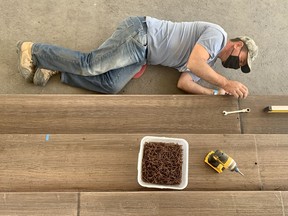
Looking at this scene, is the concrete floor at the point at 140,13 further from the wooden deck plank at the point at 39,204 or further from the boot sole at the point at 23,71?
the wooden deck plank at the point at 39,204

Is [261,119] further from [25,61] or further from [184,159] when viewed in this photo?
[25,61]

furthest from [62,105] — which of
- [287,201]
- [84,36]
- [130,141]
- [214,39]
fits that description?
[287,201]

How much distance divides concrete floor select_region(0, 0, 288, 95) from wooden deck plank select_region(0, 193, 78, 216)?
32.7 inches

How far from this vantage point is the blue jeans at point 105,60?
176 centimetres

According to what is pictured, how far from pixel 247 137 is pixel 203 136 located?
0.21m

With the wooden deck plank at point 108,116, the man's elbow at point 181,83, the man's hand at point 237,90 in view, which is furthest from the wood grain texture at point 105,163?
the man's elbow at point 181,83

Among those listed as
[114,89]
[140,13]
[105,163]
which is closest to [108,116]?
[105,163]

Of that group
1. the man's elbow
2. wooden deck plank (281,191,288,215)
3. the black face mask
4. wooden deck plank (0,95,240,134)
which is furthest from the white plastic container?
the black face mask

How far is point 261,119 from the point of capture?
1603 millimetres

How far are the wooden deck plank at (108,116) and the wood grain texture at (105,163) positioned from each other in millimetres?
104

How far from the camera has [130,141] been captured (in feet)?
4.64

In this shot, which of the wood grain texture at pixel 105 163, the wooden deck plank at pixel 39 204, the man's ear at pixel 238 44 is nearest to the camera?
the wooden deck plank at pixel 39 204

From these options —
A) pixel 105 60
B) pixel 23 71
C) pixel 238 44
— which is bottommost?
pixel 23 71

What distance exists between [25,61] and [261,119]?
1.39 meters
